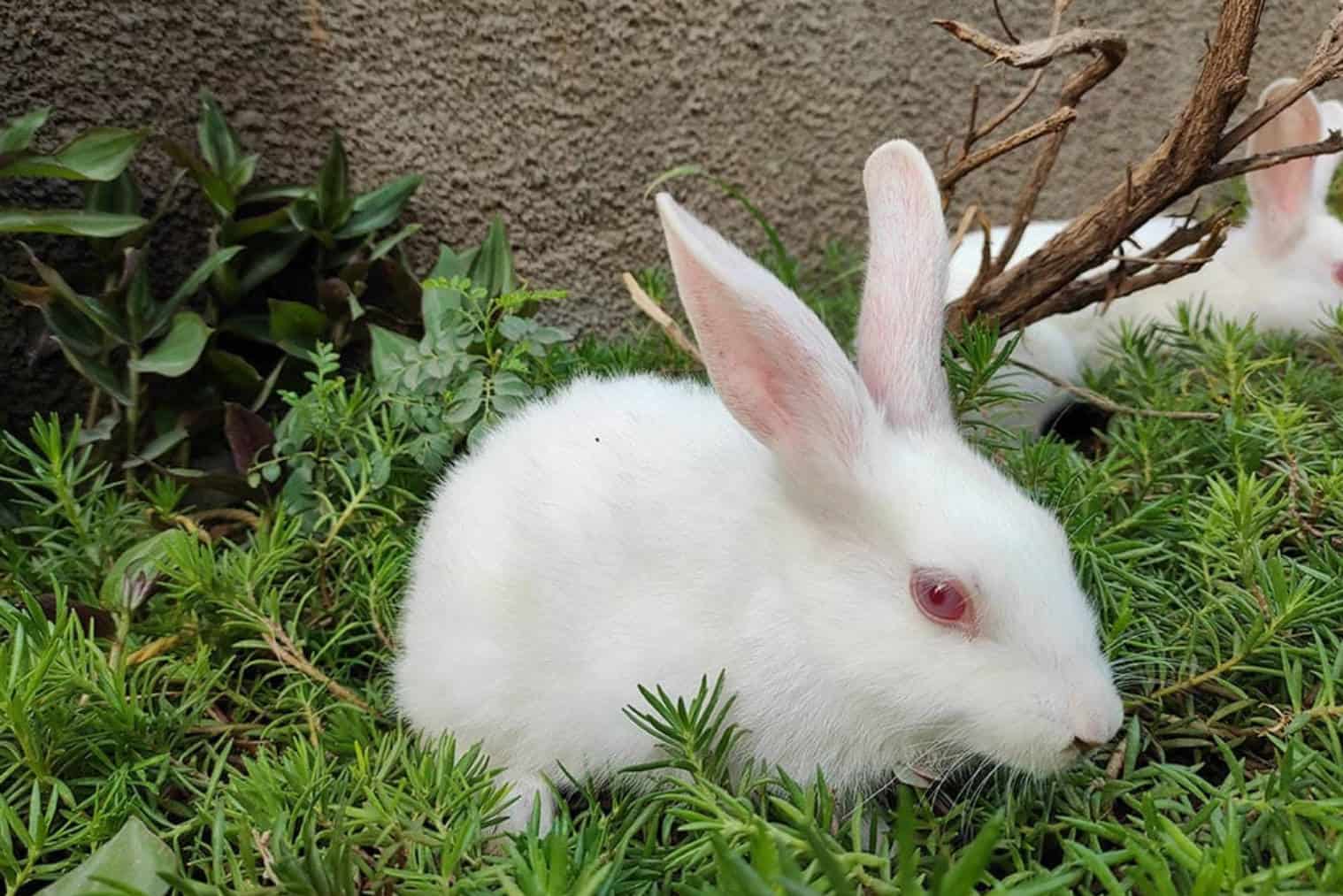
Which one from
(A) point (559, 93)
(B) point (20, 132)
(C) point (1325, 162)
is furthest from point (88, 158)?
(C) point (1325, 162)

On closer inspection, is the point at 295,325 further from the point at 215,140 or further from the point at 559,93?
the point at 559,93

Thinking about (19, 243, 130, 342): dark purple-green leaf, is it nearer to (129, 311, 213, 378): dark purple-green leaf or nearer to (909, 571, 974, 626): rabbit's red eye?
(129, 311, 213, 378): dark purple-green leaf

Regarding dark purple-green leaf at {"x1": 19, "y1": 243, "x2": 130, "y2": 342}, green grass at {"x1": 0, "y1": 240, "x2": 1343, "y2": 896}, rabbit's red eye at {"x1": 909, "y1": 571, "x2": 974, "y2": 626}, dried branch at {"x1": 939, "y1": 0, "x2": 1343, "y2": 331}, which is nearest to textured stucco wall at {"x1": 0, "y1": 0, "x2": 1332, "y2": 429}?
dark purple-green leaf at {"x1": 19, "y1": 243, "x2": 130, "y2": 342}

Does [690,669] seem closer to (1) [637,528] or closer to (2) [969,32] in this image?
(1) [637,528]

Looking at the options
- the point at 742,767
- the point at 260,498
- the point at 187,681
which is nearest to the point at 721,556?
the point at 742,767

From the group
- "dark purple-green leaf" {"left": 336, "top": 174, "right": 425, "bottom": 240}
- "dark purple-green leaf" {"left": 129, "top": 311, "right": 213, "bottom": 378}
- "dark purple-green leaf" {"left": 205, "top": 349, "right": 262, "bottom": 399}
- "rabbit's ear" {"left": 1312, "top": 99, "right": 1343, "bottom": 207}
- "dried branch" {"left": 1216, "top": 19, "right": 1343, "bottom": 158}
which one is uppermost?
"dried branch" {"left": 1216, "top": 19, "right": 1343, "bottom": 158}
